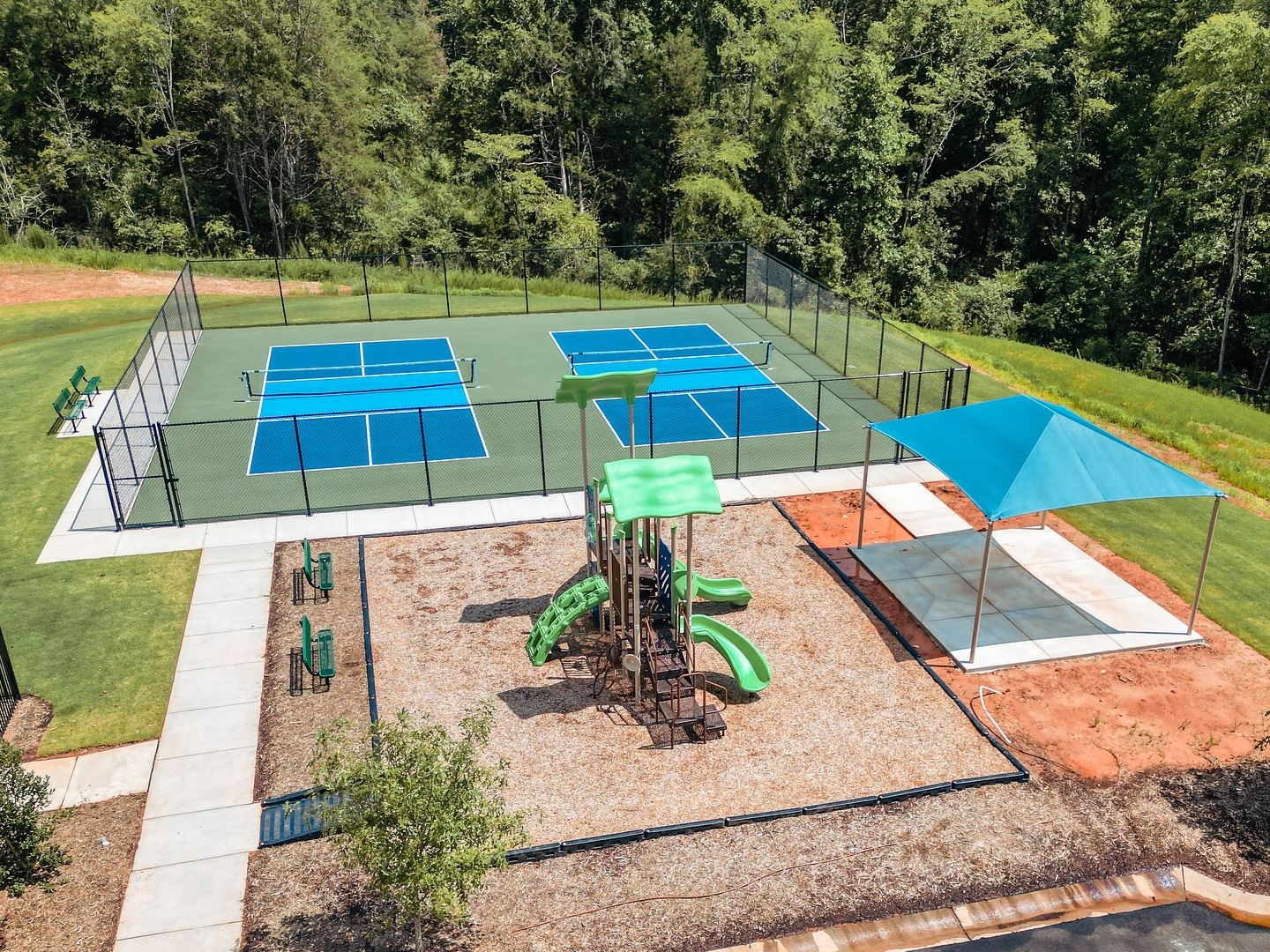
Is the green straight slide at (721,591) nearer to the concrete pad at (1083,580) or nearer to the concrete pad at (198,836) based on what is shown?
the concrete pad at (1083,580)

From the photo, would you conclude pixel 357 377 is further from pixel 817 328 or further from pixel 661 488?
pixel 661 488

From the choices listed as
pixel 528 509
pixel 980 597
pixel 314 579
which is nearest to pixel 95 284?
pixel 528 509

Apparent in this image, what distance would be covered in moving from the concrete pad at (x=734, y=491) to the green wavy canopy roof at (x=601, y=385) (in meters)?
6.24

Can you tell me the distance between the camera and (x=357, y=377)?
2852cm

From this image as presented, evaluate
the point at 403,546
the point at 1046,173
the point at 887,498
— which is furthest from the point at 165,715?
the point at 1046,173

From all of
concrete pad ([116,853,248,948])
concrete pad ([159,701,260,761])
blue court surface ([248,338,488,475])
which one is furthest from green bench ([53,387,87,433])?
concrete pad ([116,853,248,948])

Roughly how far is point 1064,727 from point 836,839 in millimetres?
4171

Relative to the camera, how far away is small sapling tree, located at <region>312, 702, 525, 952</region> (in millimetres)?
8844

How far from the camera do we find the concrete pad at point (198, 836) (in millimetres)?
11328

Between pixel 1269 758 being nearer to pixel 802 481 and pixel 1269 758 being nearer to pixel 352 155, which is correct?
pixel 802 481

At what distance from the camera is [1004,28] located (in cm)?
4822

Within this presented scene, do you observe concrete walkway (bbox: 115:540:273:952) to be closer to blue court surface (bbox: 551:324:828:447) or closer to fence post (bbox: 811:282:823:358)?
blue court surface (bbox: 551:324:828:447)

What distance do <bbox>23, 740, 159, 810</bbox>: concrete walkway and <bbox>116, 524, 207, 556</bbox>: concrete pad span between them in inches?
234

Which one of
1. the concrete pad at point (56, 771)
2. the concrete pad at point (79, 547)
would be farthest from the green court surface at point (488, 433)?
the concrete pad at point (56, 771)
